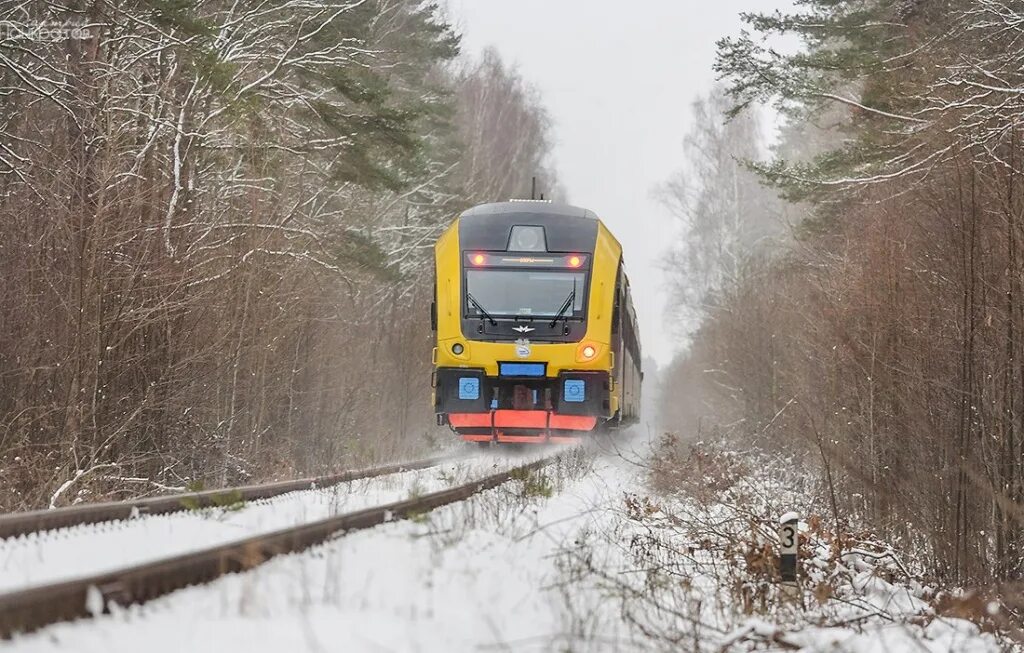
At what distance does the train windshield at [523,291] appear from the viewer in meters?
12.5

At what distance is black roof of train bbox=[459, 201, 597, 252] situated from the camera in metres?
12.7

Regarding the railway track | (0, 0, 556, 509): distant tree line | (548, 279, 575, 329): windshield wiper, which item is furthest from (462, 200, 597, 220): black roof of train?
the railway track

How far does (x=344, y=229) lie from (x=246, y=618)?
14.5m

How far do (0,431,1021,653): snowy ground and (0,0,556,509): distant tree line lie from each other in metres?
3.79

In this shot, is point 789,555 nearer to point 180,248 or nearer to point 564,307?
point 180,248

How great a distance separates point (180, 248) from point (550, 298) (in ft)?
15.0

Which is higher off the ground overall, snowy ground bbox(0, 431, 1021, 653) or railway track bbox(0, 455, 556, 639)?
railway track bbox(0, 455, 556, 639)

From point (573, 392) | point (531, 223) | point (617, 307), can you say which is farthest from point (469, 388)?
point (531, 223)

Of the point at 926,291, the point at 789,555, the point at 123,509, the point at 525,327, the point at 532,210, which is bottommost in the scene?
the point at 789,555

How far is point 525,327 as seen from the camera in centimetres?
1244

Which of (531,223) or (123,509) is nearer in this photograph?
(123,509)

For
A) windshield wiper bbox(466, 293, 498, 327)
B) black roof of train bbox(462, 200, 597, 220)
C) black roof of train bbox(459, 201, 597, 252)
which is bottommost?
windshield wiper bbox(466, 293, 498, 327)

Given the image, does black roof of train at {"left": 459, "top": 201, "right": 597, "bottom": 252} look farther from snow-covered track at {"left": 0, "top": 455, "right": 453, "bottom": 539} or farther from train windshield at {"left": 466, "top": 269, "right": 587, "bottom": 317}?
snow-covered track at {"left": 0, "top": 455, "right": 453, "bottom": 539}

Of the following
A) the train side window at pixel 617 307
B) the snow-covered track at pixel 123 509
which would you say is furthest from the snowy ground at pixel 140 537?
the train side window at pixel 617 307
